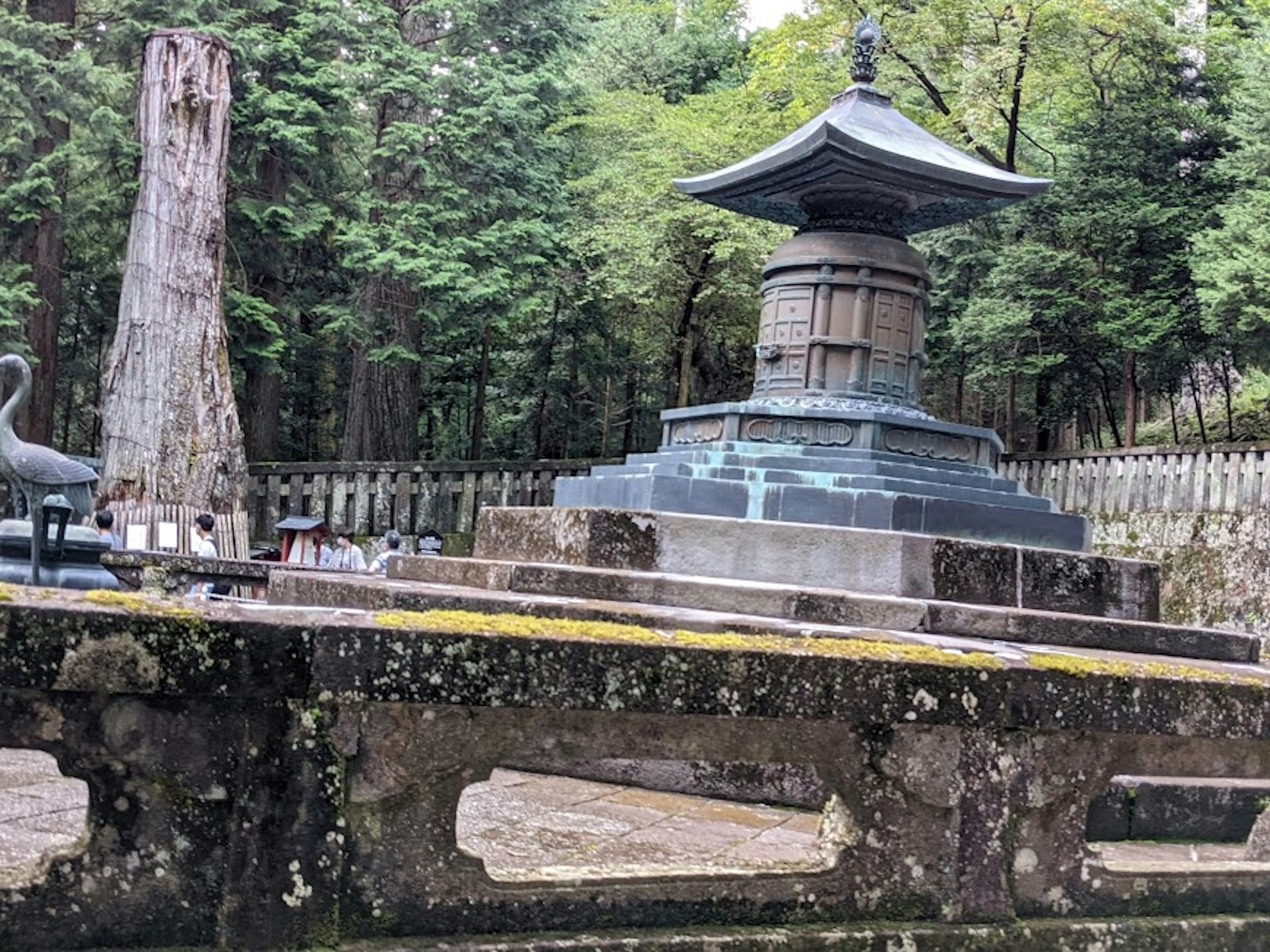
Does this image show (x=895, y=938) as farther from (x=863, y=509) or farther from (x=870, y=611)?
(x=863, y=509)

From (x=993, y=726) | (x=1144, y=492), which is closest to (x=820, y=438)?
(x=993, y=726)

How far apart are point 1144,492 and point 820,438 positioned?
8.25 metres

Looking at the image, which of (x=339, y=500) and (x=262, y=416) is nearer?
(x=339, y=500)

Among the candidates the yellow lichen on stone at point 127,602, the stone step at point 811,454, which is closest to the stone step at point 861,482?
the stone step at point 811,454

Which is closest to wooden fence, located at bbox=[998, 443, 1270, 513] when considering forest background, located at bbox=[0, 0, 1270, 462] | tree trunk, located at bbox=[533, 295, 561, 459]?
forest background, located at bbox=[0, 0, 1270, 462]

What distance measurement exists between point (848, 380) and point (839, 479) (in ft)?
3.83

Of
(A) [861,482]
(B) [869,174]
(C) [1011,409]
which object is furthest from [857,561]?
(C) [1011,409]

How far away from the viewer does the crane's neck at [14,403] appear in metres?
7.71

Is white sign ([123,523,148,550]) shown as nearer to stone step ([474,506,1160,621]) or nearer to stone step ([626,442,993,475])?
stone step ([626,442,993,475])

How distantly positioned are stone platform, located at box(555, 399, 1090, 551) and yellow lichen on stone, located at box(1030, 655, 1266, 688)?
3.43m

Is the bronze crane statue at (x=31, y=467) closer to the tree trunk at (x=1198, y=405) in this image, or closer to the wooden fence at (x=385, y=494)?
the wooden fence at (x=385, y=494)

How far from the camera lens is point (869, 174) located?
24.9ft

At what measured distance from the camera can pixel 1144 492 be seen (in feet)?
46.1

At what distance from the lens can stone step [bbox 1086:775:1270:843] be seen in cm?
497
